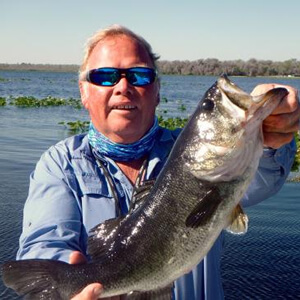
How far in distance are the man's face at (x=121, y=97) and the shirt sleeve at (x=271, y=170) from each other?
0.97 metres

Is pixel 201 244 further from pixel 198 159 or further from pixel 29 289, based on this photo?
pixel 29 289

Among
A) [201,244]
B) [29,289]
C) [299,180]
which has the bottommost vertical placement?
Answer: [299,180]

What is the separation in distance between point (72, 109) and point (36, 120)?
28.4ft

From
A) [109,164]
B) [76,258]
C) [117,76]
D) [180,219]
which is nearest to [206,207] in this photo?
[180,219]

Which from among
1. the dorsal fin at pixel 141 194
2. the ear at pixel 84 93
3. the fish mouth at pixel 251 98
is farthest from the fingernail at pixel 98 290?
the ear at pixel 84 93

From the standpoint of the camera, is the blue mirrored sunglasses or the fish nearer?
the fish

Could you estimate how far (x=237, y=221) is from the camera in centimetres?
297

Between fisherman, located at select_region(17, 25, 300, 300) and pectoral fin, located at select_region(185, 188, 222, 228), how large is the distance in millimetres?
548

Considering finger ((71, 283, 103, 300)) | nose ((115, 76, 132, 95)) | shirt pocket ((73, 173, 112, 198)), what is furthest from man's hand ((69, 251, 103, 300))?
nose ((115, 76, 132, 95))

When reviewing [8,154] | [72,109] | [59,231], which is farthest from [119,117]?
[72,109]

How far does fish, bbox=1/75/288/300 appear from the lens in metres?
2.89

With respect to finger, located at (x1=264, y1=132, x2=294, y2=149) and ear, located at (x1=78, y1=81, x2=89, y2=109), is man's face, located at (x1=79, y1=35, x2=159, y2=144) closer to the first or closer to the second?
ear, located at (x1=78, y1=81, x2=89, y2=109)

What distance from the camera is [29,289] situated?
10.1ft

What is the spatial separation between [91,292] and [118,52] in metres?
1.80
